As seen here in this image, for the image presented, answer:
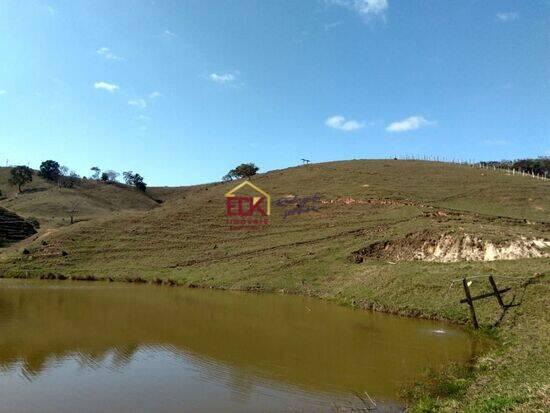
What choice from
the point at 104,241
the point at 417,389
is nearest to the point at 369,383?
the point at 417,389

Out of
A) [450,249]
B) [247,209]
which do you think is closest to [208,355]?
[450,249]

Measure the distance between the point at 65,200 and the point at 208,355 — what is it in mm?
91727

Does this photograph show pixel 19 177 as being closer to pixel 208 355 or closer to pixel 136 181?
pixel 136 181

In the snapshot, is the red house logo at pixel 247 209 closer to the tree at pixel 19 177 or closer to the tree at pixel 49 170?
the tree at pixel 19 177

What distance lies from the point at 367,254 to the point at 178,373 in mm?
29317

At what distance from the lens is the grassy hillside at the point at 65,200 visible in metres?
87.2

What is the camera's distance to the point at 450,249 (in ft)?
122

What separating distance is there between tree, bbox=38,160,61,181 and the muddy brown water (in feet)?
334

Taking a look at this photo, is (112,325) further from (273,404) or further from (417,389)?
(417,389)

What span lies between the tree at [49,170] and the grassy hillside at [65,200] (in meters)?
1.88

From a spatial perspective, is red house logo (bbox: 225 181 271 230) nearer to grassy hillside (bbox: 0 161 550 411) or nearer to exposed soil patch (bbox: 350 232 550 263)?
grassy hillside (bbox: 0 161 550 411)

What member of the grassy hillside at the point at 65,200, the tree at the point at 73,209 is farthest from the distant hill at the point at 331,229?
the tree at the point at 73,209

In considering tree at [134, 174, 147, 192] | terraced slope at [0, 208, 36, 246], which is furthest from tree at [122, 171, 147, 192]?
terraced slope at [0, 208, 36, 246]

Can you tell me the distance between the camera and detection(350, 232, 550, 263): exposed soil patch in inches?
1296
